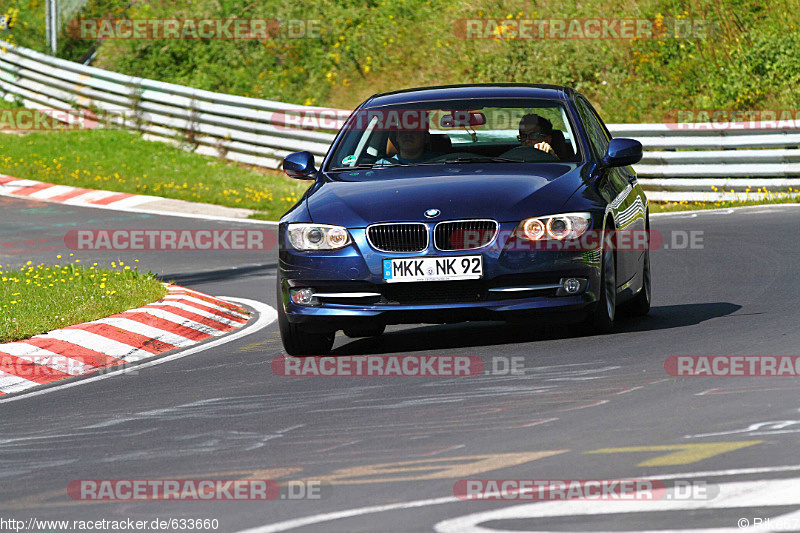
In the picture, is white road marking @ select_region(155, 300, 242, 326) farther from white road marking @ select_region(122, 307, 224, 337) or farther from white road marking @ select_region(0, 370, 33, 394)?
white road marking @ select_region(0, 370, 33, 394)

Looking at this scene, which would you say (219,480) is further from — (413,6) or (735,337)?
(413,6)

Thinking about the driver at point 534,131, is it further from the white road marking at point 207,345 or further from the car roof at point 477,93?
the white road marking at point 207,345

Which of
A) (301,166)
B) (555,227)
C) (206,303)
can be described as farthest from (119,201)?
(555,227)

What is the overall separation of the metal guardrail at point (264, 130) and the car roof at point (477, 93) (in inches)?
373

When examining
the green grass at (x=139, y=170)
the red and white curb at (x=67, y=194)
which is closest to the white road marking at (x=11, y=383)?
the green grass at (x=139, y=170)

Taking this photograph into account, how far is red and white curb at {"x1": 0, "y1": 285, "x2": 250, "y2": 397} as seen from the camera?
877 cm

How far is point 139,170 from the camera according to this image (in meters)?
23.5

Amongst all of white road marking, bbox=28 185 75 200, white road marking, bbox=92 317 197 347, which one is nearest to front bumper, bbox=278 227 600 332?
white road marking, bbox=92 317 197 347

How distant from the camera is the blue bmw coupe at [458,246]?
789 centimetres

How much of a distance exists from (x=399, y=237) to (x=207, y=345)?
7.34 ft

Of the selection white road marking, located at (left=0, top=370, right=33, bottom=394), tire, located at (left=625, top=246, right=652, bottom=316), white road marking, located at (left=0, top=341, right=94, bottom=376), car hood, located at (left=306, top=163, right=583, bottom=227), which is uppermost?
car hood, located at (left=306, top=163, right=583, bottom=227)

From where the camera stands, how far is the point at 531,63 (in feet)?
83.7

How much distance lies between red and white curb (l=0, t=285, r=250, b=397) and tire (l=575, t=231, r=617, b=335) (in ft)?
9.74

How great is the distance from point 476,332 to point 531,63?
17.0 meters
